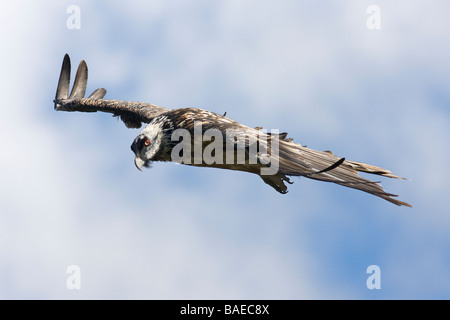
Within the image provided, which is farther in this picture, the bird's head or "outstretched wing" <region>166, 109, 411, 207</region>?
the bird's head

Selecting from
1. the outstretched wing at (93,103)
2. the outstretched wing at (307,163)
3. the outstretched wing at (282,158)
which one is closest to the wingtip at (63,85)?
the outstretched wing at (93,103)

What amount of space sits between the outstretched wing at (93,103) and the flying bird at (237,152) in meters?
0.25

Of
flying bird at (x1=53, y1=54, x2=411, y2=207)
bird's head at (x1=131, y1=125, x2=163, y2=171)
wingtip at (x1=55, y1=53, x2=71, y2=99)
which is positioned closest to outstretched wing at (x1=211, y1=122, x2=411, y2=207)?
flying bird at (x1=53, y1=54, x2=411, y2=207)

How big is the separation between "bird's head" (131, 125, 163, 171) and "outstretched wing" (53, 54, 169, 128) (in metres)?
2.36

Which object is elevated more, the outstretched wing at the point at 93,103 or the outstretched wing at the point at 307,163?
the outstretched wing at the point at 93,103

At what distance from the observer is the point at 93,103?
1564 cm

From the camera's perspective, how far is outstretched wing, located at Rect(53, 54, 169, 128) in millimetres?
14766

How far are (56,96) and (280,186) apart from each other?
275 inches

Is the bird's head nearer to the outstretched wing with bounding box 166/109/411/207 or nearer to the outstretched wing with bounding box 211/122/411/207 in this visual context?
the outstretched wing with bounding box 166/109/411/207

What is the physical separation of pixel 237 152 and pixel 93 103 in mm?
6189

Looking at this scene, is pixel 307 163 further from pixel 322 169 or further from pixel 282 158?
pixel 282 158

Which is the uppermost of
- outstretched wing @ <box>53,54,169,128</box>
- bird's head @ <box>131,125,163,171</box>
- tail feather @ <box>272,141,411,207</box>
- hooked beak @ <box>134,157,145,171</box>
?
outstretched wing @ <box>53,54,169,128</box>

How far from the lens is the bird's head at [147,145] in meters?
11.9

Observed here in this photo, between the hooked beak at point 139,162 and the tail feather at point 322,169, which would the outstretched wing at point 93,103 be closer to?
the hooked beak at point 139,162
